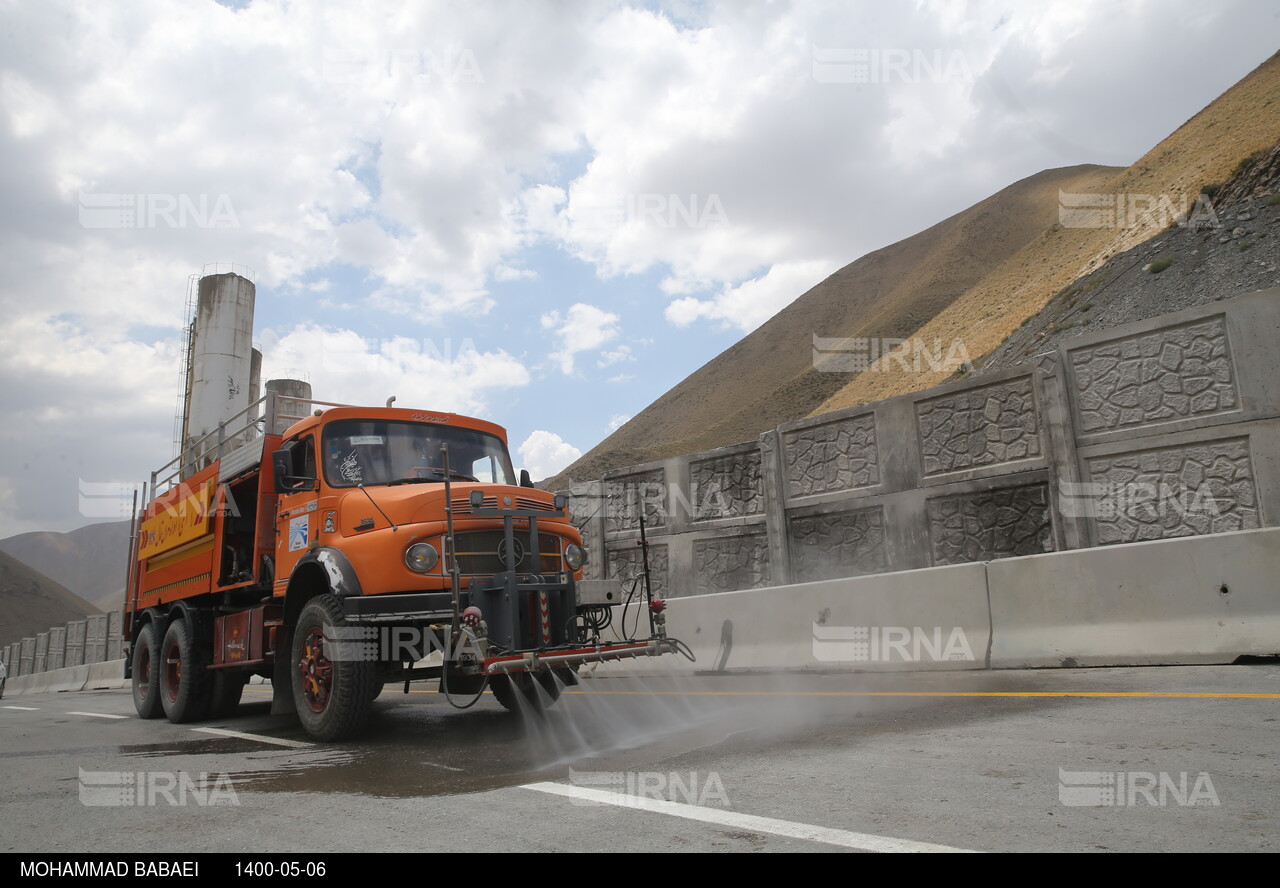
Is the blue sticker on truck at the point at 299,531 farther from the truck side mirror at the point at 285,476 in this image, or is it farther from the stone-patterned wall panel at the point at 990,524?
the stone-patterned wall panel at the point at 990,524

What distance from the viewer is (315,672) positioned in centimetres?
757

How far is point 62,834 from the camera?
4258mm

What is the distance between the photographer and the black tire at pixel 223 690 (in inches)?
399

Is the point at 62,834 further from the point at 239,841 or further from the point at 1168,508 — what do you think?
the point at 1168,508

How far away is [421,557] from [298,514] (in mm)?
1870

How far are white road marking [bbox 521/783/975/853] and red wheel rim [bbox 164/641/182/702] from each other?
7612 millimetres

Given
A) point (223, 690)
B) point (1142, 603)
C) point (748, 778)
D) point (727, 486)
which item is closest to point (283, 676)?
point (223, 690)

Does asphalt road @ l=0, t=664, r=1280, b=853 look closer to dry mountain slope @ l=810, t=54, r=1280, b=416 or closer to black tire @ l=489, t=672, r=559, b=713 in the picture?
black tire @ l=489, t=672, r=559, b=713

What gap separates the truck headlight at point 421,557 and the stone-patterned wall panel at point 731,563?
26.1 ft

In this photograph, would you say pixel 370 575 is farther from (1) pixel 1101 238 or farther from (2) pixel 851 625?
(1) pixel 1101 238

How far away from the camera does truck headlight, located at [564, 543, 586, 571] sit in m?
8.01

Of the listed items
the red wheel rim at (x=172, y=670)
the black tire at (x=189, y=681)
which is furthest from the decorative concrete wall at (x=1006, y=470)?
the red wheel rim at (x=172, y=670)

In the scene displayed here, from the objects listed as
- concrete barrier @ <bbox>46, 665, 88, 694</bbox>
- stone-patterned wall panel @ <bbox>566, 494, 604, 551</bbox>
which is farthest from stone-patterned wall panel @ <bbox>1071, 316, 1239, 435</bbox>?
concrete barrier @ <bbox>46, 665, 88, 694</bbox>
